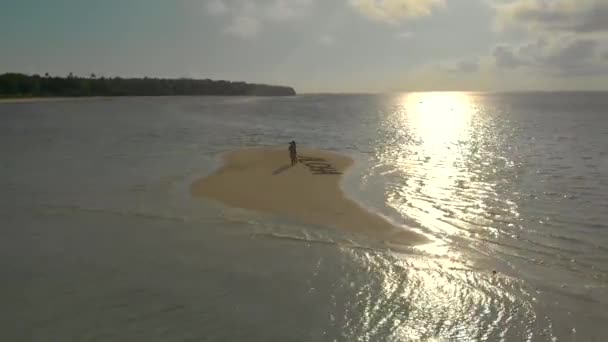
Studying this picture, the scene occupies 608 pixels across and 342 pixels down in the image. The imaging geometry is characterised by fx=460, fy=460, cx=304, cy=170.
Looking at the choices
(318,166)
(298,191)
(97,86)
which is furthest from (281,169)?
(97,86)

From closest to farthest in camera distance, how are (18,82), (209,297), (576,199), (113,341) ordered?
(113,341), (209,297), (576,199), (18,82)

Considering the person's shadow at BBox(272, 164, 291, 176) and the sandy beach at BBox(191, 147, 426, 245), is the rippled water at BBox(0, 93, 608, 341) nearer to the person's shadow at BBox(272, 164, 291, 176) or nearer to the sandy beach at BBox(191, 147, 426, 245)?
the sandy beach at BBox(191, 147, 426, 245)

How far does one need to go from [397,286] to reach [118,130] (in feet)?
121

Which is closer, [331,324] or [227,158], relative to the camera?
[331,324]

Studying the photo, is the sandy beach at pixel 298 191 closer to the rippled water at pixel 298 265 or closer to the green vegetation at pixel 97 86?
the rippled water at pixel 298 265

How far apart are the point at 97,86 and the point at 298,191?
468ft

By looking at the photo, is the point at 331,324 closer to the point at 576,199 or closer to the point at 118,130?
the point at 576,199

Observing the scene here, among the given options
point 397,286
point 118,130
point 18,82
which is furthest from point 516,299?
point 18,82

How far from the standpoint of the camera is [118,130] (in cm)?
3991

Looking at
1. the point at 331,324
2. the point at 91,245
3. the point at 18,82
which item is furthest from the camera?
the point at 18,82

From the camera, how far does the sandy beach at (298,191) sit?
1183 centimetres

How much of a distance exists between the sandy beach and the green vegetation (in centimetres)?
11187

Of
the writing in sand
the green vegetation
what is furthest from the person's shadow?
the green vegetation

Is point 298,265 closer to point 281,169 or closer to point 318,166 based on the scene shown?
point 281,169
